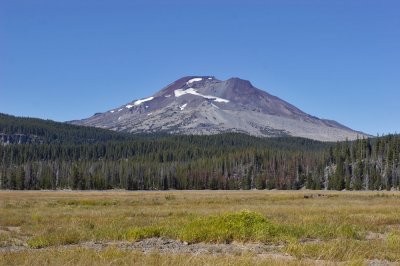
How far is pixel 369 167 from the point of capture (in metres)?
135

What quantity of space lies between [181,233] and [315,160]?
142 meters

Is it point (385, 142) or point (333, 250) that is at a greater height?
point (385, 142)

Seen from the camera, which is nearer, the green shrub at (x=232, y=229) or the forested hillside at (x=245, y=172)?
the green shrub at (x=232, y=229)

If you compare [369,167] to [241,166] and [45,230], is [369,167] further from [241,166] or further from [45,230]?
[45,230]

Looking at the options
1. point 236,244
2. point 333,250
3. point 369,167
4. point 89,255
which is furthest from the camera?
point 369,167

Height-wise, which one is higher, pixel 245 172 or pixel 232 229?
pixel 245 172

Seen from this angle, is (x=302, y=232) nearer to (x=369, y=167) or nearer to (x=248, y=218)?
(x=248, y=218)

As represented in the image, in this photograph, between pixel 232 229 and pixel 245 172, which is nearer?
pixel 232 229

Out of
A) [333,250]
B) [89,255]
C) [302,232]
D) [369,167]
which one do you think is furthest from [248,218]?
[369,167]

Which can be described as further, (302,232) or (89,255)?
(302,232)

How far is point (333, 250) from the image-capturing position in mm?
14297

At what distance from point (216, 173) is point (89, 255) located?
14605 cm

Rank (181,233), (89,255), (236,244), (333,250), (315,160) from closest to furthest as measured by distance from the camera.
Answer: (89,255) < (333,250) < (236,244) < (181,233) < (315,160)

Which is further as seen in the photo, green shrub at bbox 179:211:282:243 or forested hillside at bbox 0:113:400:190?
forested hillside at bbox 0:113:400:190
